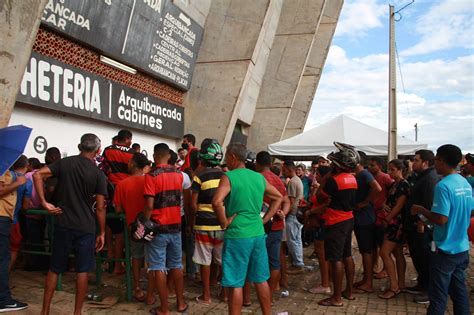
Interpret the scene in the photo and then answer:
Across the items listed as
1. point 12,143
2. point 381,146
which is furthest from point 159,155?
point 381,146

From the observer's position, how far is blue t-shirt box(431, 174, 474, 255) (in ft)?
12.8

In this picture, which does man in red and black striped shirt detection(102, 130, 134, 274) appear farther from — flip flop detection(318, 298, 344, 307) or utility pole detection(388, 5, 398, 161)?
utility pole detection(388, 5, 398, 161)

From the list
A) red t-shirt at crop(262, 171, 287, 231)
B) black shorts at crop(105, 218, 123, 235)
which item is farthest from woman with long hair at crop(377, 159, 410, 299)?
black shorts at crop(105, 218, 123, 235)

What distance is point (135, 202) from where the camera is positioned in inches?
205

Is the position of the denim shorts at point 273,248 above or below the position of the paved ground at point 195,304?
above

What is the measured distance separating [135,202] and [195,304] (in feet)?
4.82

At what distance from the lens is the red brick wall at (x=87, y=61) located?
7.71 m

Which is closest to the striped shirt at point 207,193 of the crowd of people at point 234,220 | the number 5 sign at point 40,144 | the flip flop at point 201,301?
the crowd of people at point 234,220

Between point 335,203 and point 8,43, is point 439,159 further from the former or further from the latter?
point 8,43

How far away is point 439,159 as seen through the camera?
13.4ft

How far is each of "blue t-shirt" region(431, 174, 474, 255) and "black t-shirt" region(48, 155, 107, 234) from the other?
339cm

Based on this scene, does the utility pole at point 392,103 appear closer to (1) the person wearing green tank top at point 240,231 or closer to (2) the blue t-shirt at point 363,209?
(2) the blue t-shirt at point 363,209

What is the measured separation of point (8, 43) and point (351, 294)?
5.24m

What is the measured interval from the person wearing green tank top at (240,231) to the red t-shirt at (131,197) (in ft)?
5.08
